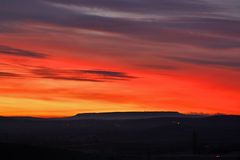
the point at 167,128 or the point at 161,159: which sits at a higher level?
the point at 167,128

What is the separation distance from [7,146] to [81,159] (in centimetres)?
593

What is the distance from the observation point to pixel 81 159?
50.8 metres

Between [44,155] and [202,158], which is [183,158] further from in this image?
[44,155]

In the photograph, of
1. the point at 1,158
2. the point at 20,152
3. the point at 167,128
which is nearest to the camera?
the point at 1,158

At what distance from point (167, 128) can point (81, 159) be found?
4990 inches

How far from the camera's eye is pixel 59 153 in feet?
174

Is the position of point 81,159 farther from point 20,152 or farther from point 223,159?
point 223,159

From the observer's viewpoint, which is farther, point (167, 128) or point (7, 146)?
point (167, 128)

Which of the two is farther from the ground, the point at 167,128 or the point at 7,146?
the point at 167,128

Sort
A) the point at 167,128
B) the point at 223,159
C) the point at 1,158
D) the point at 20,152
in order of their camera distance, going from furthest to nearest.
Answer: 1. the point at 167,128
2. the point at 223,159
3. the point at 20,152
4. the point at 1,158

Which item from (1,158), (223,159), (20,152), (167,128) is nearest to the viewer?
(1,158)

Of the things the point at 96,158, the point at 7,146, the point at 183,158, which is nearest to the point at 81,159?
the point at 96,158

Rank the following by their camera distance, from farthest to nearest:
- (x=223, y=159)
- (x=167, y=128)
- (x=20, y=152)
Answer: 1. (x=167, y=128)
2. (x=223, y=159)
3. (x=20, y=152)

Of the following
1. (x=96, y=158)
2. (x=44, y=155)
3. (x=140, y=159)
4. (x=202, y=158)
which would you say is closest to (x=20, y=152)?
(x=44, y=155)
